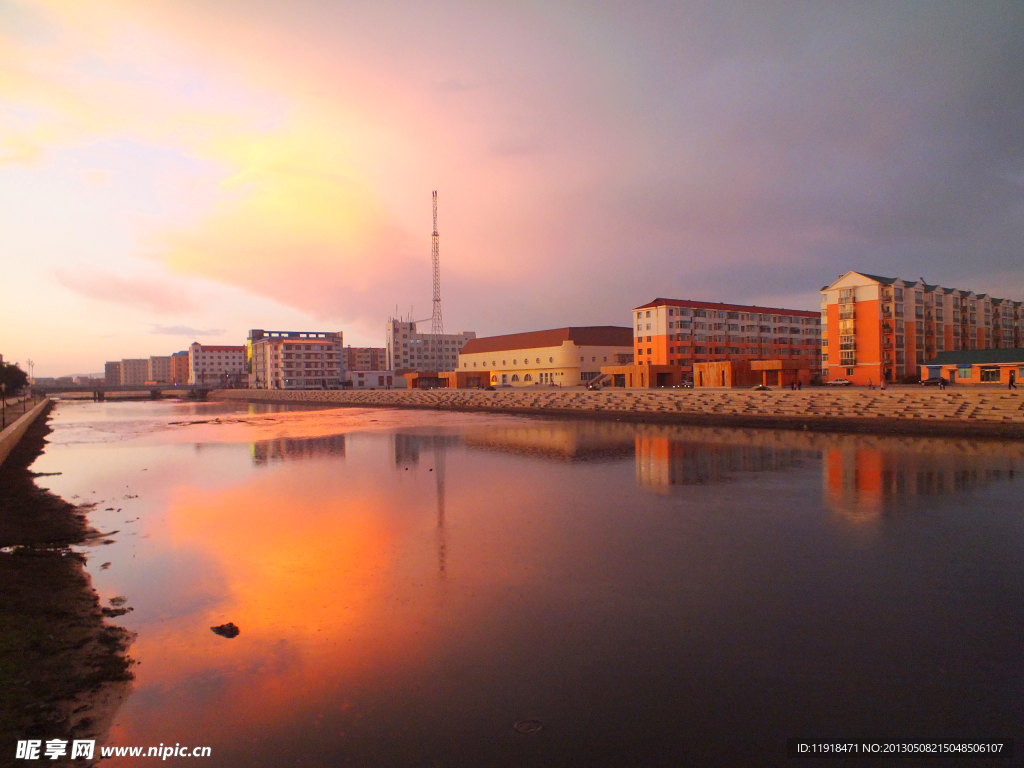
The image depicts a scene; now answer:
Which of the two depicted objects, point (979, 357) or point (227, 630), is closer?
point (227, 630)

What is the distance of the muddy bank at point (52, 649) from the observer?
6012 mm

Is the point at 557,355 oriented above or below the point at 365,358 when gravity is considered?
below

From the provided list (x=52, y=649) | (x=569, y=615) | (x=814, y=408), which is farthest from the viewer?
(x=814, y=408)

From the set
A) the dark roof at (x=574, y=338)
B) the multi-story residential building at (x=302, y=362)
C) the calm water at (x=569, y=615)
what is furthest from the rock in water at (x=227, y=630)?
the multi-story residential building at (x=302, y=362)

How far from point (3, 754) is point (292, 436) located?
3709cm

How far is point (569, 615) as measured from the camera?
8.77 m

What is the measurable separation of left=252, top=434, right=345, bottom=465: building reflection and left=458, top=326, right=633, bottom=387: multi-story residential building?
54.7 meters

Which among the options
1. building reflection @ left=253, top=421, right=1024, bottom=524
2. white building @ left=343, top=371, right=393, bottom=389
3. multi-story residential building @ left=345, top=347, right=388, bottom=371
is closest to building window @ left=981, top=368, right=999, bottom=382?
building reflection @ left=253, top=421, right=1024, bottom=524

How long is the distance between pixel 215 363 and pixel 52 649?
202028 mm

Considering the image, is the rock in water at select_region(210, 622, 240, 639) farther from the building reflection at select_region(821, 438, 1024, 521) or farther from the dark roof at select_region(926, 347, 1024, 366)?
the dark roof at select_region(926, 347, 1024, 366)

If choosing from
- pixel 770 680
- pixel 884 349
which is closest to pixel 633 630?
pixel 770 680

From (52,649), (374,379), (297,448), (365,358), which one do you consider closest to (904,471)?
(52,649)

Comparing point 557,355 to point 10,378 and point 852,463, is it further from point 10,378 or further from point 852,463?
point 10,378

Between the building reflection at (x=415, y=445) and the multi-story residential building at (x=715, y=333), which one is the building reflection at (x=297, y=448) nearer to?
the building reflection at (x=415, y=445)
